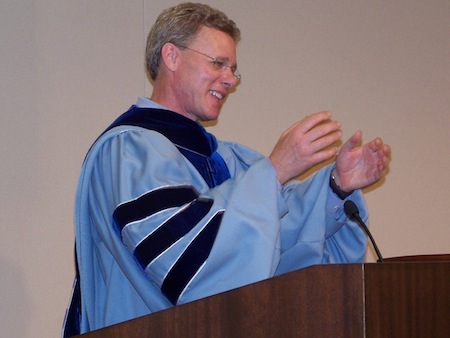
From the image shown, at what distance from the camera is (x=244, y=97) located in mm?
4422

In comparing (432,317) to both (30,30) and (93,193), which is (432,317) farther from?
(30,30)

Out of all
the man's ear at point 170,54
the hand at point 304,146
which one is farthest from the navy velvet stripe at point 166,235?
the man's ear at point 170,54

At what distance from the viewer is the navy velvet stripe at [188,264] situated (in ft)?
7.93

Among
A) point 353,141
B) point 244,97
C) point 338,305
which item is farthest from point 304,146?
point 244,97

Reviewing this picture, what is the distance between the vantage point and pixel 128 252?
2658 mm

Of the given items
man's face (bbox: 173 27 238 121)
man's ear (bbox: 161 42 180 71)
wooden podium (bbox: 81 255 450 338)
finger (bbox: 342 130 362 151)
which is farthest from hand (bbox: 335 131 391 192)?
wooden podium (bbox: 81 255 450 338)

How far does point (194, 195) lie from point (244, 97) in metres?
1.87

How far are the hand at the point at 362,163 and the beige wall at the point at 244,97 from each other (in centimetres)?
138

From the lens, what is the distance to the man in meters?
2.45

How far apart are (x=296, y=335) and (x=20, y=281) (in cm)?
217

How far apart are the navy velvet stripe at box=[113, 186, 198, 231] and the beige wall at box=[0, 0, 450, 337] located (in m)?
1.23

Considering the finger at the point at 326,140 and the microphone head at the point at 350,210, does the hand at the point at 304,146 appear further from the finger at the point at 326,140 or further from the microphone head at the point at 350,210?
the microphone head at the point at 350,210

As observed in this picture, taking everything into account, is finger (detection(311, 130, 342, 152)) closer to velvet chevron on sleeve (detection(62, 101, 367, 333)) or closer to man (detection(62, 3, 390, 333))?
man (detection(62, 3, 390, 333))

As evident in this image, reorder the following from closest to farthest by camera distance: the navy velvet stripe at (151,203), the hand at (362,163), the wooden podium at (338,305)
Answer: the wooden podium at (338,305) → the navy velvet stripe at (151,203) → the hand at (362,163)
